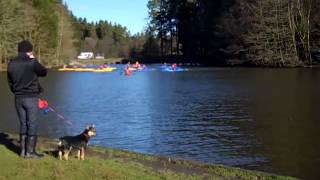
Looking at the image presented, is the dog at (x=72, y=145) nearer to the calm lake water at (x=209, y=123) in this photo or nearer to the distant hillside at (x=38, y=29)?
the calm lake water at (x=209, y=123)

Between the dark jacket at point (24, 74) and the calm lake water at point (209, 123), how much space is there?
677 cm

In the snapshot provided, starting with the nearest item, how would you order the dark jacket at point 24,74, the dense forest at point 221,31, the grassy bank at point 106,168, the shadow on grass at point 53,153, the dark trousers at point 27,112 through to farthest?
the grassy bank at point 106,168 < the dark jacket at point 24,74 < the dark trousers at point 27,112 < the shadow on grass at point 53,153 < the dense forest at point 221,31

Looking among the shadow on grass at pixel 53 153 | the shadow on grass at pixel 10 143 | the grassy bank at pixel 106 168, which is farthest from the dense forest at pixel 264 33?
the shadow on grass at pixel 53 153

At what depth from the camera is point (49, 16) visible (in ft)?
318

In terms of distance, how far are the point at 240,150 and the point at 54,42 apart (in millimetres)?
86212

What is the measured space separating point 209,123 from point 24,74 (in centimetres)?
1436

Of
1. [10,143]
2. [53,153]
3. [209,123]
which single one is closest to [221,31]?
[209,123]

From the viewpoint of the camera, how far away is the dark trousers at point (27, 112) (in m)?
11.6

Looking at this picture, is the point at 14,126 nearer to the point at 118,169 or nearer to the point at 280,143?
the point at 280,143

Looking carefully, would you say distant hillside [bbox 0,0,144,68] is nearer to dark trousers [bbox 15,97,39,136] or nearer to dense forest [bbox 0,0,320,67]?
dense forest [bbox 0,0,320,67]

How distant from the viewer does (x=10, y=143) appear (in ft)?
46.5

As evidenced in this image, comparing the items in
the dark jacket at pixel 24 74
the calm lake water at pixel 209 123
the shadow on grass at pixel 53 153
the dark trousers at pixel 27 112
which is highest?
the dark jacket at pixel 24 74

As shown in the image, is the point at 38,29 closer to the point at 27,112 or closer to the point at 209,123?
the point at 209,123

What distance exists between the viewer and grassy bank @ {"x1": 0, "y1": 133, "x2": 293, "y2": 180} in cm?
1025
